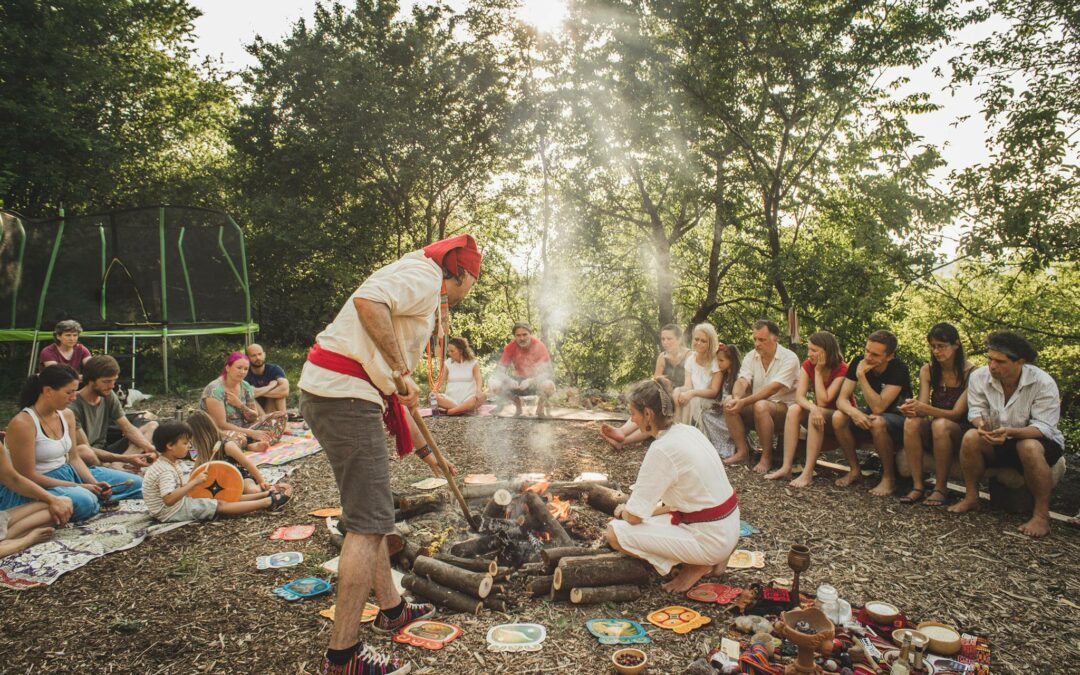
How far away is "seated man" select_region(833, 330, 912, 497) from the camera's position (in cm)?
524

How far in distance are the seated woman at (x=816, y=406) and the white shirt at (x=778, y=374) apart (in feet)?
0.42

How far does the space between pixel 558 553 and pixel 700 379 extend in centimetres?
375

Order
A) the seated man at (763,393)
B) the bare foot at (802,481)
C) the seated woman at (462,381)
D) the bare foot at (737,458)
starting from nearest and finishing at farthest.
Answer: the bare foot at (802,481), the seated man at (763,393), the bare foot at (737,458), the seated woman at (462,381)

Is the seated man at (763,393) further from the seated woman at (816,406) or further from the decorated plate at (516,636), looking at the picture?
the decorated plate at (516,636)

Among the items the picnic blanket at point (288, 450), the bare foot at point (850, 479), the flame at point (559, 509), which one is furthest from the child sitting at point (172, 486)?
the bare foot at point (850, 479)

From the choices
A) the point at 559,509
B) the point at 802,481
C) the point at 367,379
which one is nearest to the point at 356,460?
the point at 367,379

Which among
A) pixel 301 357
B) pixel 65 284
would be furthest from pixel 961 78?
pixel 301 357

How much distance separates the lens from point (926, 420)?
5012 millimetres

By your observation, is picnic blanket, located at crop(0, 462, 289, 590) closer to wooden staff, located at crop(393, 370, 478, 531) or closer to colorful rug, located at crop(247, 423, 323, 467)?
colorful rug, located at crop(247, 423, 323, 467)

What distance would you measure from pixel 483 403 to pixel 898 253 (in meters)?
6.45

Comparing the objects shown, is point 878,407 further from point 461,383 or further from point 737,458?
point 461,383

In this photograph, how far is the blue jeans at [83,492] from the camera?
13.9ft

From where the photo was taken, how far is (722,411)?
263 inches

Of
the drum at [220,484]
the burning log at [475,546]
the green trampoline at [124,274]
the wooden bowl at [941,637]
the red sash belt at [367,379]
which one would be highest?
the green trampoline at [124,274]
